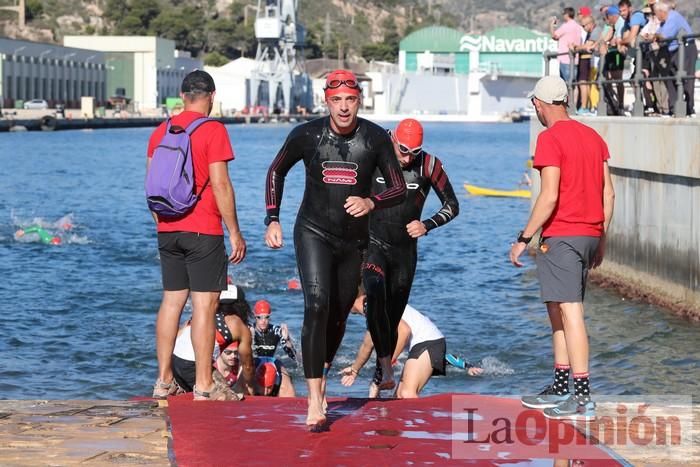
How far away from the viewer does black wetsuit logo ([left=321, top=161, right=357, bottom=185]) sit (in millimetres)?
7887

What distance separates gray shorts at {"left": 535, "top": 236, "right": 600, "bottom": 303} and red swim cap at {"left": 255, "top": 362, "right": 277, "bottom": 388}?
3.04 m

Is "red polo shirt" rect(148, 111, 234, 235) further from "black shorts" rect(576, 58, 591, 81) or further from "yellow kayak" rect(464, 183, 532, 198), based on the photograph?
"yellow kayak" rect(464, 183, 532, 198)

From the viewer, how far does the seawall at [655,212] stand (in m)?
15.8

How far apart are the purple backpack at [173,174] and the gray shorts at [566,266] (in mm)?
2300

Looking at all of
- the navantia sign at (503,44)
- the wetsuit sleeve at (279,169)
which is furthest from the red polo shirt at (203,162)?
the navantia sign at (503,44)

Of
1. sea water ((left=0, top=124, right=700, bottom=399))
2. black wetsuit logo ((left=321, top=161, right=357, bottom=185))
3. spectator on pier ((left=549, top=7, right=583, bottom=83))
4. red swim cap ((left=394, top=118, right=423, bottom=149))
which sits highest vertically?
spectator on pier ((left=549, top=7, right=583, bottom=83))

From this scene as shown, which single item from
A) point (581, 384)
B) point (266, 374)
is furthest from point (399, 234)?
point (266, 374)

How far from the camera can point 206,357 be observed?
28.5ft

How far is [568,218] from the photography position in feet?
26.8

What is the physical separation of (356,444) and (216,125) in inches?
91.9

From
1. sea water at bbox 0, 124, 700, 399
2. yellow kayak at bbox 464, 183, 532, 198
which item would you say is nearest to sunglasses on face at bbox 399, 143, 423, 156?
sea water at bbox 0, 124, 700, 399

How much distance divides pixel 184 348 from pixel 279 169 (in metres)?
2.25

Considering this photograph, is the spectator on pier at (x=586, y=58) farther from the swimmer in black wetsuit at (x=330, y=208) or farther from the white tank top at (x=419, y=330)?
the swimmer in black wetsuit at (x=330, y=208)

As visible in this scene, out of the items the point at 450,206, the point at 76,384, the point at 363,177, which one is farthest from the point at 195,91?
the point at 76,384
